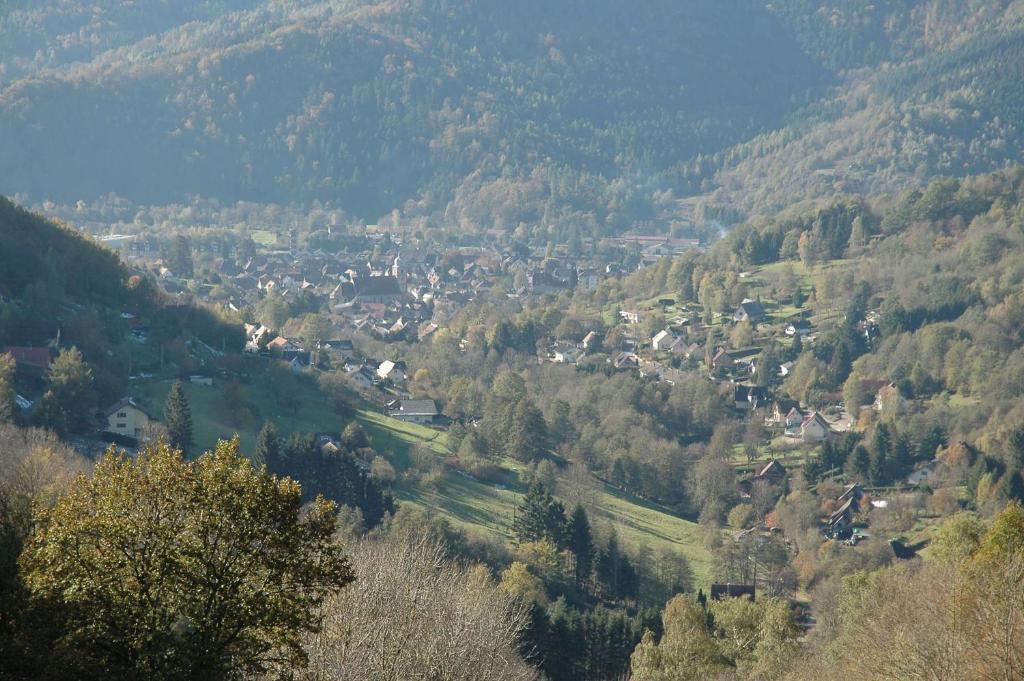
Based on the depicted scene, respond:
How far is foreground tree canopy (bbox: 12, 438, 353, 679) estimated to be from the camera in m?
11.4

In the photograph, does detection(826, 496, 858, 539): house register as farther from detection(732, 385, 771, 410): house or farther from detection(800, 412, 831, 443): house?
detection(732, 385, 771, 410): house

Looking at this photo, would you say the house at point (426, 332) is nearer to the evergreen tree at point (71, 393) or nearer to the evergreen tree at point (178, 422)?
the evergreen tree at point (178, 422)

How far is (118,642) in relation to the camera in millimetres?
11469

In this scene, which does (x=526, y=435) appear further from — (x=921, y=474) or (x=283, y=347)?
(x=283, y=347)

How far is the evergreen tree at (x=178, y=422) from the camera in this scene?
41062 mm

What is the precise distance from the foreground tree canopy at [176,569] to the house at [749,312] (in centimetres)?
7950

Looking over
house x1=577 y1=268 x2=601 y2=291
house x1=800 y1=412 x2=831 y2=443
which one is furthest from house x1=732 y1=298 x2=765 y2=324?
house x1=577 y1=268 x2=601 y2=291

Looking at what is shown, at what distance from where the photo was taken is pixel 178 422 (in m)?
41.4

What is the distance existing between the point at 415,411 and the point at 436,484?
13.8 m

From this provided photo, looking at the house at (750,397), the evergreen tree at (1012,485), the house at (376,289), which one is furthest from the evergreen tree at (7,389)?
the house at (376,289)

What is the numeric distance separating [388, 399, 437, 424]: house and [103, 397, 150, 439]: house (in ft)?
58.7

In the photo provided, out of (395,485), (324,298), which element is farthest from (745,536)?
(324,298)

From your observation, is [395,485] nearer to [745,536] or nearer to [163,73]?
[745,536]

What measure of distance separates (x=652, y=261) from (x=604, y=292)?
3437cm
